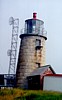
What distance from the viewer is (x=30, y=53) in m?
21.9

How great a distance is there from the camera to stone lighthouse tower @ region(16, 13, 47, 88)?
857 inches

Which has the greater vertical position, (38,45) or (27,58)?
(38,45)

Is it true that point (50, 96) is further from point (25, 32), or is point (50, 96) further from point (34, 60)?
point (25, 32)

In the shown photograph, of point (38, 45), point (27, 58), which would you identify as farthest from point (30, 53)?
point (38, 45)

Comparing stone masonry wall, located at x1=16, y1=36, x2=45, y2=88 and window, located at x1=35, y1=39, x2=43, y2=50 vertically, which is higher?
window, located at x1=35, y1=39, x2=43, y2=50

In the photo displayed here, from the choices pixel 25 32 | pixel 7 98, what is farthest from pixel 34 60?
pixel 7 98

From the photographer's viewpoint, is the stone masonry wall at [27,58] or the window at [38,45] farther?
the window at [38,45]

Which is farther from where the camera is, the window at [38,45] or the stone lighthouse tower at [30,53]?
the window at [38,45]

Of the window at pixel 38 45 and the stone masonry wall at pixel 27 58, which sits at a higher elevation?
the window at pixel 38 45

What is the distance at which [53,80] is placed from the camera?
64.8ft

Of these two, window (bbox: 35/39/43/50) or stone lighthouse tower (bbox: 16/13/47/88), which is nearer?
stone lighthouse tower (bbox: 16/13/47/88)

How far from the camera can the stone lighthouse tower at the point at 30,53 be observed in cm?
2176

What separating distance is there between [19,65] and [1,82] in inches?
131

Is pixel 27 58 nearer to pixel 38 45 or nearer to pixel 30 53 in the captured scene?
pixel 30 53
